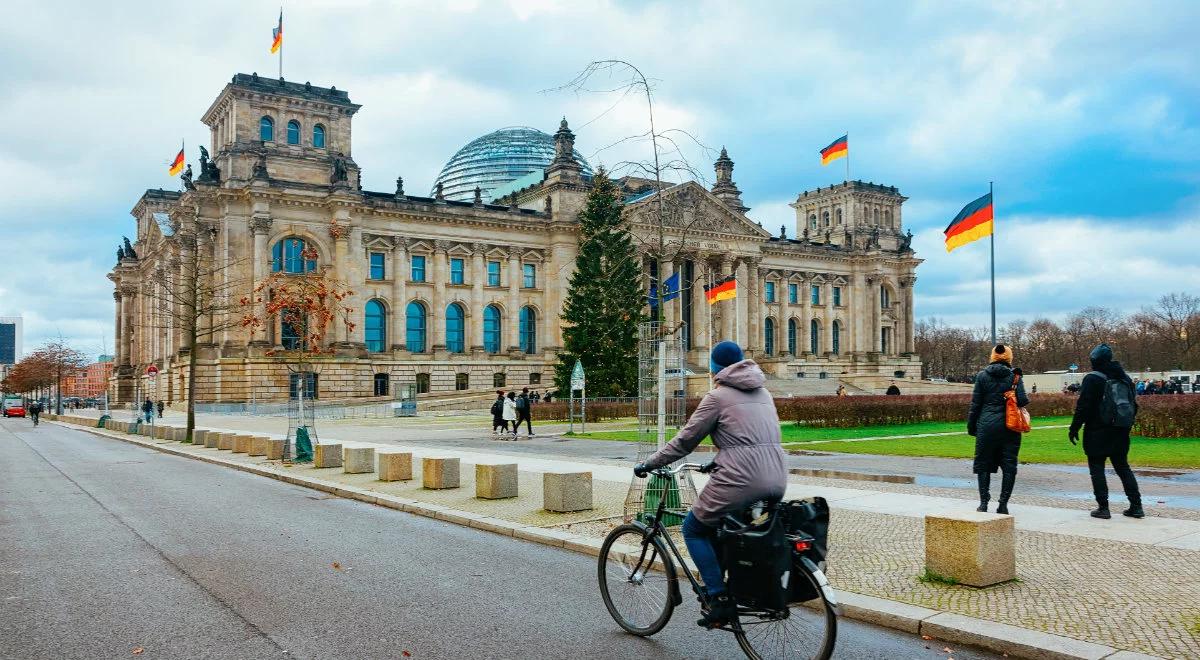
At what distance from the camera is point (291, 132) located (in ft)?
238

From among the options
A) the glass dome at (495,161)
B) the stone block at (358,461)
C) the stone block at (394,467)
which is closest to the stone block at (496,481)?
the stone block at (394,467)

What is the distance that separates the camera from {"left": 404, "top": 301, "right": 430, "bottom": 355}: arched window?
7512cm

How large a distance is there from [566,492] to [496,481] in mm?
2131

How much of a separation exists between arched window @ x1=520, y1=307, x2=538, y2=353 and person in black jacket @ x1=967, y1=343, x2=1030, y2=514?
227ft

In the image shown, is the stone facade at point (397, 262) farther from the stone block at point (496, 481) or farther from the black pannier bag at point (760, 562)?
the black pannier bag at point (760, 562)

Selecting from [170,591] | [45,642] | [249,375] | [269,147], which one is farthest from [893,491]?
[269,147]

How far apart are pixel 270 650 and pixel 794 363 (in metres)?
92.2

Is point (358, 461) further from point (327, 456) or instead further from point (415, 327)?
point (415, 327)

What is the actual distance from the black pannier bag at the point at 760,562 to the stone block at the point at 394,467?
42.7ft

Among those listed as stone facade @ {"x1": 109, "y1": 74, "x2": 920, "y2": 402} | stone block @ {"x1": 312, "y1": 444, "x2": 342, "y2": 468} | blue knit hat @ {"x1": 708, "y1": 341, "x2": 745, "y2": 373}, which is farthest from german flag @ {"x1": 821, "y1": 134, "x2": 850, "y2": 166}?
blue knit hat @ {"x1": 708, "y1": 341, "x2": 745, "y2": 373}

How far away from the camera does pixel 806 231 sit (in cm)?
10869

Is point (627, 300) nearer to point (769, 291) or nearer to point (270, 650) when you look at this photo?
point (769, 291)

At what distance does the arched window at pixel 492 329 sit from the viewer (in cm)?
7900

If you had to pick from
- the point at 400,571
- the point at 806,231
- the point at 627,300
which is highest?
the point at 806,231
